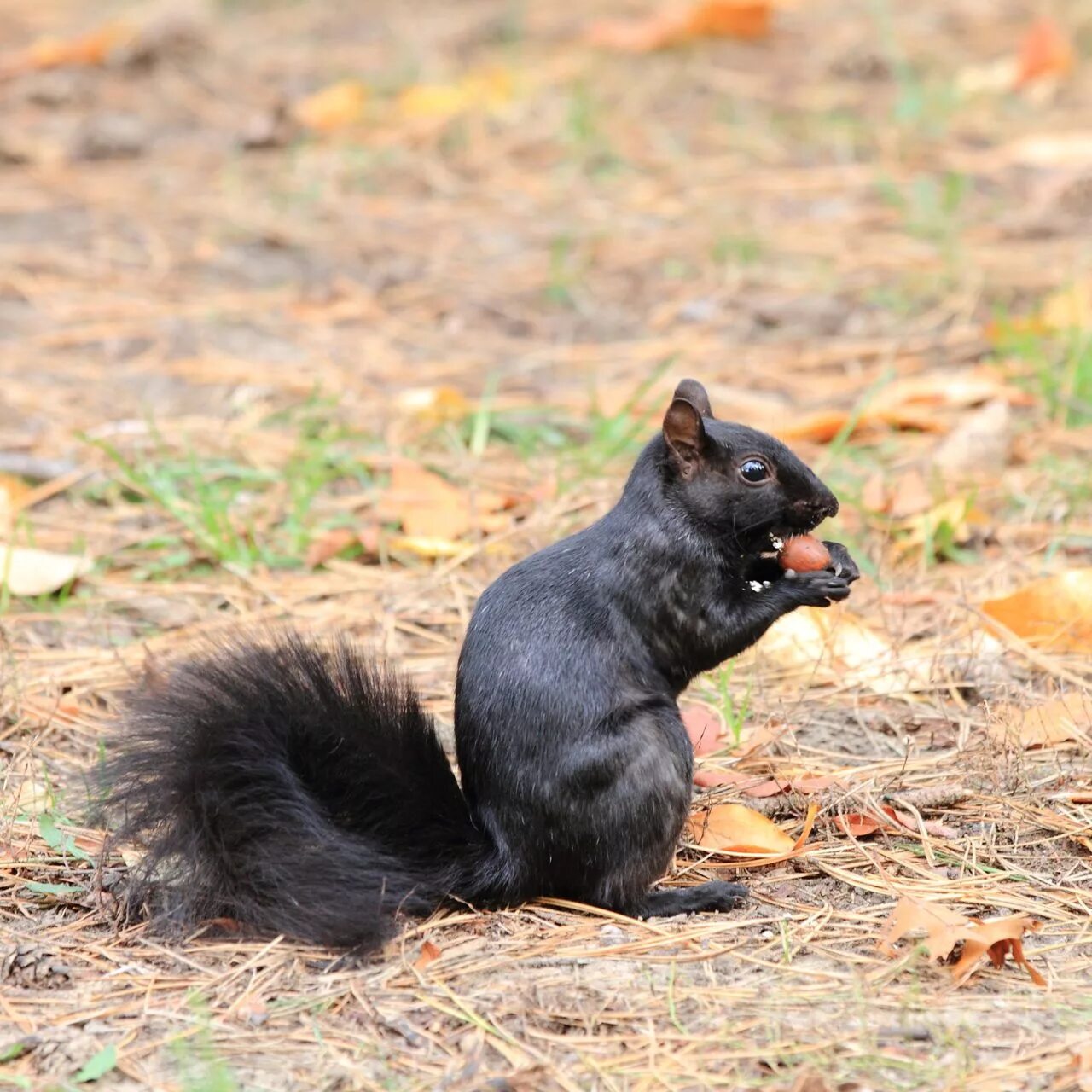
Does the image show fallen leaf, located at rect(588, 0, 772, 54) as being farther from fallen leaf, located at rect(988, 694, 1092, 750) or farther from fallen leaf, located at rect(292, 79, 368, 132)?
fallen leaf, located at rect(988, 694, 1092, 750)

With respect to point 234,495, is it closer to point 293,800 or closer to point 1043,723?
point 293,800

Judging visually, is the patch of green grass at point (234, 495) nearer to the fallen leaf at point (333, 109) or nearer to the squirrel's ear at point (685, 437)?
the squirrel's ear at point (685, 437)

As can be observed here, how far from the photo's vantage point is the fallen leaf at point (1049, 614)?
3.01 meters

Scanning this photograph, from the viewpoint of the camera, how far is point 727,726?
2799mm

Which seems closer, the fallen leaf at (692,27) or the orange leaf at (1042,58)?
the orange leaf at (1042,58)

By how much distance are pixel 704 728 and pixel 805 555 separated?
491mm

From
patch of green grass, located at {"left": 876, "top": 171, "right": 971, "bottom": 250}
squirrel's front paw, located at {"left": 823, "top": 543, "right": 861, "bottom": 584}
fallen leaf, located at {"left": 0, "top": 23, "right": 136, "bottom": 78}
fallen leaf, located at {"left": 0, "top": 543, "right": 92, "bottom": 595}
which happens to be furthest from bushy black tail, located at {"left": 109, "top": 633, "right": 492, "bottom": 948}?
fallen leaf, located at {"left": 0, "top": 23, "right": 136, "bottom": 78}

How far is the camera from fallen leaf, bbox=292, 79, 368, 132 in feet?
20.9

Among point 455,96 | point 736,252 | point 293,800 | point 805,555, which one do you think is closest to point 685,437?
point 805,555

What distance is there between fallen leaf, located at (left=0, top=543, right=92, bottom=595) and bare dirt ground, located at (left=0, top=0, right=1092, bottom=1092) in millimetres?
55

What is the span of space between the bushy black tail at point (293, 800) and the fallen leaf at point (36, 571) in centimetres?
107

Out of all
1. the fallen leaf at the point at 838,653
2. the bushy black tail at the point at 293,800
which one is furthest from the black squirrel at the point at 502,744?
the fallen leaf at the point at 838,653

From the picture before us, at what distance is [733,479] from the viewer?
2391 mm

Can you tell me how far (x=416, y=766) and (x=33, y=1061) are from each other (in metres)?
0.61
